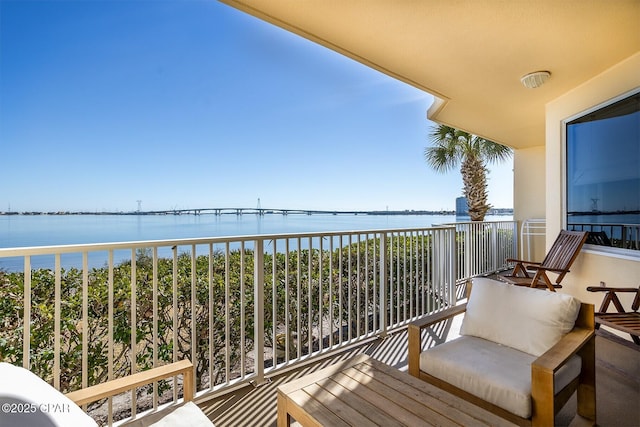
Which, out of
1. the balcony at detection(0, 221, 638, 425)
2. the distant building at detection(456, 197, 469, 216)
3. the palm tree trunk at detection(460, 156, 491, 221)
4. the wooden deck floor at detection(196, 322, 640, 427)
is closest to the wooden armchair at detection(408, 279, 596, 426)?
→ the wooden deck floor at detection(196, 322, 640, 427)

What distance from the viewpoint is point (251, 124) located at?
14.1 metres

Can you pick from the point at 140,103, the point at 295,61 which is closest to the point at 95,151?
the point at 140,103

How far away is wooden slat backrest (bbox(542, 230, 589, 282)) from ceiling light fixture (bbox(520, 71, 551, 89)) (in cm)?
181

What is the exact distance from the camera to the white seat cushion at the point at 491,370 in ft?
4.95

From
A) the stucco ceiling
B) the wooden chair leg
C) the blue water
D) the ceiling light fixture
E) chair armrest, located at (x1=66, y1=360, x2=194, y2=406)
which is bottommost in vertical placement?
the wooden chair leg

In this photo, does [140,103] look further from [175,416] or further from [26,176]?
[175,416]

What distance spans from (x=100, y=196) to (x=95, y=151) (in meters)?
1.65

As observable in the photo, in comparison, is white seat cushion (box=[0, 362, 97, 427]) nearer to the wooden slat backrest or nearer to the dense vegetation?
the dense vegetation

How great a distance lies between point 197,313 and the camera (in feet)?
8.18

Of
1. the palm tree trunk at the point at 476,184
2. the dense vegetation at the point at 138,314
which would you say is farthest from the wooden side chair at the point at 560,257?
the palm tree trunk at the point at 476,184

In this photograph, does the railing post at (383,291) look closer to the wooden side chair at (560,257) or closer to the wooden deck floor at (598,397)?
the wooden deck floor at (598,397)

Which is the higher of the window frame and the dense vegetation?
the window frame

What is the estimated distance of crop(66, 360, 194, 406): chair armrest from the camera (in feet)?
4.01

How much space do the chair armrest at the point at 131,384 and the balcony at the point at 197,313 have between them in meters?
0.47
